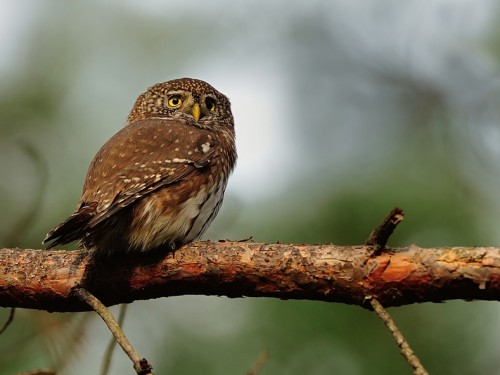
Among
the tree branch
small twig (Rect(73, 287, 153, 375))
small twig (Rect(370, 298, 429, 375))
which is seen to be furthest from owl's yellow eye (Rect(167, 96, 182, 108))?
small twig (Rect(370, 298, 429, 375))

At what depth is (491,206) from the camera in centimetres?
739

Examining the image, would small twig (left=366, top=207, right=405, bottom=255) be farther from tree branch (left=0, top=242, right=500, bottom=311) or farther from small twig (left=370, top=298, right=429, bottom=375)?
small twig (left=370, top=298, right=429, bottom=375)

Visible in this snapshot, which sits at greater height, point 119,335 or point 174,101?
point 174,101

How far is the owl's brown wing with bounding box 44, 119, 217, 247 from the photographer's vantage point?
13.2 ft

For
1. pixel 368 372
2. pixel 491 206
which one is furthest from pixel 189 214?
pixel 491 206

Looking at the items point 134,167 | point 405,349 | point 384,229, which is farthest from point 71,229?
point 405,349

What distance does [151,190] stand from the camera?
14.4 feet

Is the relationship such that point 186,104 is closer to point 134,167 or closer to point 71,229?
point 134,167

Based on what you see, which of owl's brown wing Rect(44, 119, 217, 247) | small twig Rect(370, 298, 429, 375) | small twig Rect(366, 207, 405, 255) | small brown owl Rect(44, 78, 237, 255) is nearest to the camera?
small twig Rect(370, 298, 429, 375)

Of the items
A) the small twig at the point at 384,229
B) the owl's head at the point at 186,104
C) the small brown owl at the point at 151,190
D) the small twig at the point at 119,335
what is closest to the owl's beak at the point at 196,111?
the owl's head at the point at 186,104

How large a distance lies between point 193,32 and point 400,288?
11.2 meters

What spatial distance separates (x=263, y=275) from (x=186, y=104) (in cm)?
272

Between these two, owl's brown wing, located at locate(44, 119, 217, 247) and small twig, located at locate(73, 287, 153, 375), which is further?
owl's brown wing, located at locate(44, 119, 217, 247)

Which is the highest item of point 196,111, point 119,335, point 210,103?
point 210,103
